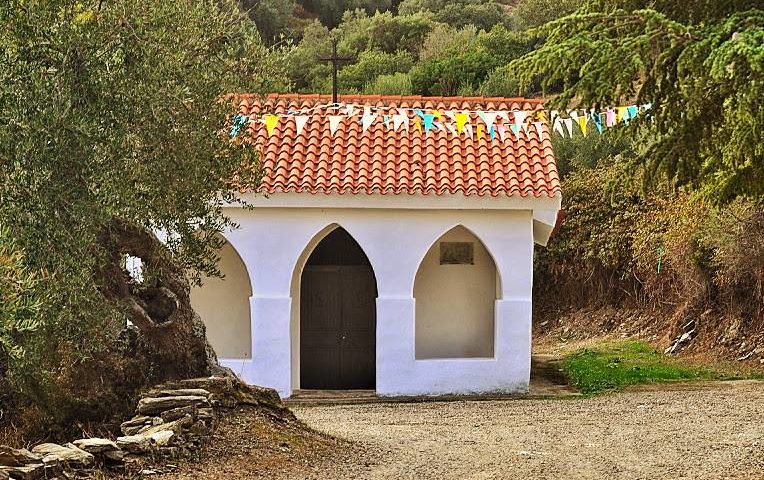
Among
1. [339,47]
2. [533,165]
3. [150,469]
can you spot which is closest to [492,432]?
[150,469]

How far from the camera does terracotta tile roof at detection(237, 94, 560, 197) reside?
1437 centimetres

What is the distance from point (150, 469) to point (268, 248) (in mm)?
7354

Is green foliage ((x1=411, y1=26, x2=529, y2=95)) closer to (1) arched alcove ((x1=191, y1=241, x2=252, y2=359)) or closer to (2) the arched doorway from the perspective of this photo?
(2) the arched doorway

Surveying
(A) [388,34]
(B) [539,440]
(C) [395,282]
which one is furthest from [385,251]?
(A) [388,34]

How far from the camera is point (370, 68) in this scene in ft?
119

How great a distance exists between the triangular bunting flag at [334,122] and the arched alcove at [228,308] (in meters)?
2.39

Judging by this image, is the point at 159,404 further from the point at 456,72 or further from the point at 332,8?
the point at 332,8

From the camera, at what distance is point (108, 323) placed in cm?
761

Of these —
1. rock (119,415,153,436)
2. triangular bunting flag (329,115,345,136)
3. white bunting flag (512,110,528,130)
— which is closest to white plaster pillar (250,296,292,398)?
triangular bunting flag (329,115,345,136)

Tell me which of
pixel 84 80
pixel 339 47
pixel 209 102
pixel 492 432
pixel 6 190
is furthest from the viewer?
pixel 339 47

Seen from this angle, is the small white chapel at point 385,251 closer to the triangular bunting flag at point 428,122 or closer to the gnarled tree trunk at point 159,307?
the triangular bunting flag at point 428,122

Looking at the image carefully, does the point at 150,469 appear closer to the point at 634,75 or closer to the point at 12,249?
the point at 12,249

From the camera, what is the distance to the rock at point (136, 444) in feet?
24.7

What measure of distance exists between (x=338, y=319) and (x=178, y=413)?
26.1 ft
